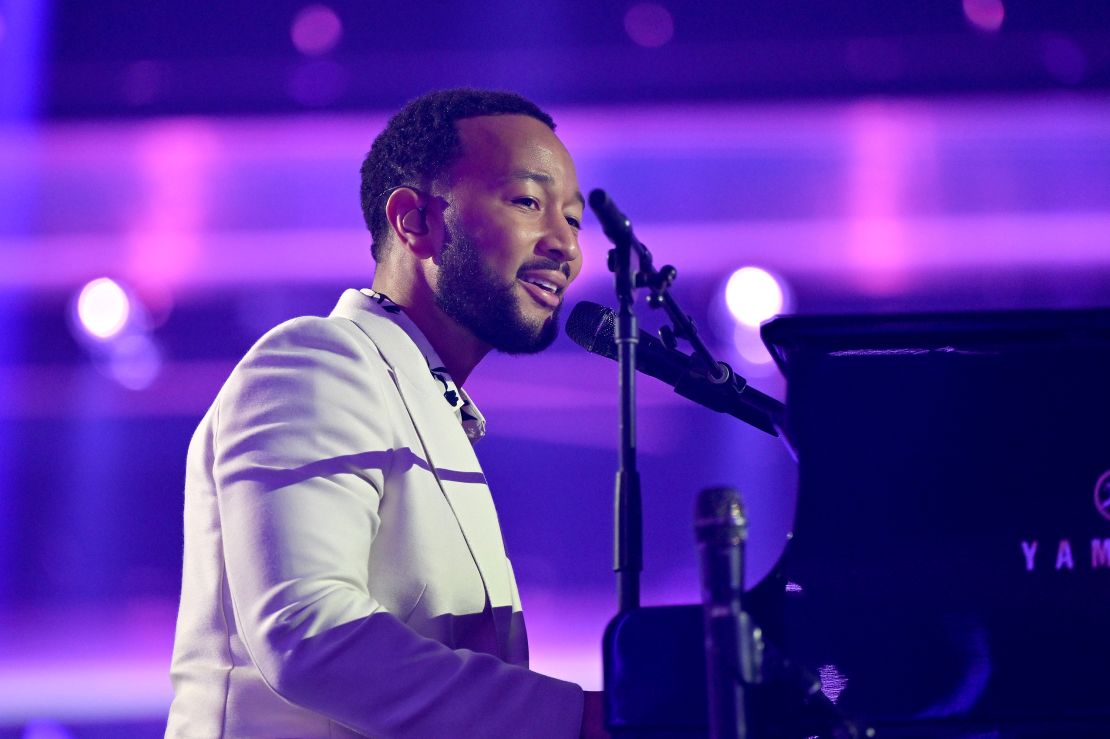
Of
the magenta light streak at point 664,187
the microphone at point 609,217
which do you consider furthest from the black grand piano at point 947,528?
the magenta light streak at point 664,187

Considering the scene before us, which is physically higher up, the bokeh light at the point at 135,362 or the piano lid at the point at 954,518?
the bokeh light at the point at 135,362

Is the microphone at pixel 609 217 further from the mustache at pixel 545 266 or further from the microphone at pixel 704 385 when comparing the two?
the mustache at pixel 545 266

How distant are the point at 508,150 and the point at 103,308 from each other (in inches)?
115

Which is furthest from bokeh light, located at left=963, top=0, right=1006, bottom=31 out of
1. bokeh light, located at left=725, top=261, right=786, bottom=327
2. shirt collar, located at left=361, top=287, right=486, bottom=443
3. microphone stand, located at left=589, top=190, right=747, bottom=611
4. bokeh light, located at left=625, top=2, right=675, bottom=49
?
microphone stand, located at left=589, top=190, right=747, bottom=611

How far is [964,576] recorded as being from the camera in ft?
4.96

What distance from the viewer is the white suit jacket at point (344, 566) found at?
1.82 meters

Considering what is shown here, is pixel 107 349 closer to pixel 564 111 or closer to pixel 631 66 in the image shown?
pixel 564 111

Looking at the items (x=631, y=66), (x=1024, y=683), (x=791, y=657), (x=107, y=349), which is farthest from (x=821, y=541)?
(x=107, y=349)

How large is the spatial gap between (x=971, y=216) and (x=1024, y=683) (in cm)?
379

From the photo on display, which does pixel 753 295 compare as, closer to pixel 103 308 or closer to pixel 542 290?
pixel 542 290

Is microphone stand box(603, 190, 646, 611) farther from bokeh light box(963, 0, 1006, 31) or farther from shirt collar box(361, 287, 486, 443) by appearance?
bokeh light box(963, 0, 1006, 31)

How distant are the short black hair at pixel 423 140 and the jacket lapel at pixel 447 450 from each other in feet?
1.72

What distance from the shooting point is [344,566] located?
6.26ft

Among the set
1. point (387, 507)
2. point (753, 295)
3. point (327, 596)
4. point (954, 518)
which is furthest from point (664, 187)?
point (954, 518)
